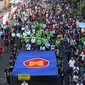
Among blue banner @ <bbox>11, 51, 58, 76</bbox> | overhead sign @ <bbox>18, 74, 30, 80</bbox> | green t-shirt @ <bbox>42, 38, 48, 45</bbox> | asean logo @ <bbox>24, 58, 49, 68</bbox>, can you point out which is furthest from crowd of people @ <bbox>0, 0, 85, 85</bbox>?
overhead sign @ <bbox>18, 74, 30, 80</bbox>

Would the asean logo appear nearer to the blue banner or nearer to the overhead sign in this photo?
the blue banner

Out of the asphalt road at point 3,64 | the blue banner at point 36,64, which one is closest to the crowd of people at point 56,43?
the asphalt road at point 3,64

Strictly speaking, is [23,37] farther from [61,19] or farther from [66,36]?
[61,19]

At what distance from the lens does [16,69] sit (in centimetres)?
1970

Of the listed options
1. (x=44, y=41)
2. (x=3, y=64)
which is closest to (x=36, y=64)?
(x=3, y=64)

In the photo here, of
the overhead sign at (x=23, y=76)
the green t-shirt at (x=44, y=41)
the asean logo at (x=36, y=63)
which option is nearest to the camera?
the overhead sign at (x=23, y=76)

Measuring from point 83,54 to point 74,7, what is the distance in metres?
26.6

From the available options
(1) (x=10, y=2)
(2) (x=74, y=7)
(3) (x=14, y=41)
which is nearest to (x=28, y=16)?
(2) (x=74, y=7)

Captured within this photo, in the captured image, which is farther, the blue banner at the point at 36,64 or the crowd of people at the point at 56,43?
the crowd of people at the point at 56,43

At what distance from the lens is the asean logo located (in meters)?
20.4

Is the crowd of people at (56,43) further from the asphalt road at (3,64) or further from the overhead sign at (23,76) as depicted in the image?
the overhead sign at (23,76)

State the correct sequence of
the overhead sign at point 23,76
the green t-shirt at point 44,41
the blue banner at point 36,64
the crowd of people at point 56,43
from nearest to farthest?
1. the overhead sign at point 23,76
2. the blue banner at point 36,64
3. the crowd of people at point 56,43
4. the green t-shirt at point 44,41

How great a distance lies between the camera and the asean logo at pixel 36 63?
802 inches

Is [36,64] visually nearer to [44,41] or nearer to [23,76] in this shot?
[23,76]
